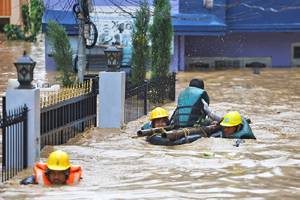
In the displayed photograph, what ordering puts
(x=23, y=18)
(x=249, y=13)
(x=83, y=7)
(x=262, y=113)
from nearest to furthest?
1. (x=262, y=113)
2. (x=83, y=7)
3. (x=249, y=13)
4. (x=23, y=18)

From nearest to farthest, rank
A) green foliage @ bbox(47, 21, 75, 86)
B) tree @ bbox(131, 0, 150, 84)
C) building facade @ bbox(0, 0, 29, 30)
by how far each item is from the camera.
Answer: tree @ bbox(131, 0, 150, 84)
green foliage @ bbox(47, 21, 75, 86)
building facade @ bbox(0, 0, 29, 30)

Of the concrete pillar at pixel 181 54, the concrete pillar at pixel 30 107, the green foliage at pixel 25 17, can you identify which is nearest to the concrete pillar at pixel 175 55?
the concrete pillar at pixel 181 54

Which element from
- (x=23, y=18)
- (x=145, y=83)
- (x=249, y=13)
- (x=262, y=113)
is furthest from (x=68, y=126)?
(x=23, y=18)

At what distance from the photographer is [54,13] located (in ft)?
101

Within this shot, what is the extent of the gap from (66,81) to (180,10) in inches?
408

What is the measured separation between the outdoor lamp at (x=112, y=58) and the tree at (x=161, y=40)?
5.39 meters

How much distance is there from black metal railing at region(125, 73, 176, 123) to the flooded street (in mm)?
329

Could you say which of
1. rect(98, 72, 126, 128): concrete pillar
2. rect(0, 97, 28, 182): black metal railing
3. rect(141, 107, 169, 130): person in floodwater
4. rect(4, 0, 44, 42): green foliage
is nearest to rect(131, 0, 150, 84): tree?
rect(98, 72, 126, 128): concrete pillar

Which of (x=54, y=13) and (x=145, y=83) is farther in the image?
(x=54, y=13)

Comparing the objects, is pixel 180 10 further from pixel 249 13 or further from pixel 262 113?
pixel 262 113

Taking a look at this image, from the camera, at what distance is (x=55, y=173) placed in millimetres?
9281

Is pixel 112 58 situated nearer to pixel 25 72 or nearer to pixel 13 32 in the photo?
pixel 25 72

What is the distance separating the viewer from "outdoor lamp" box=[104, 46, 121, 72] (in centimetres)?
1531

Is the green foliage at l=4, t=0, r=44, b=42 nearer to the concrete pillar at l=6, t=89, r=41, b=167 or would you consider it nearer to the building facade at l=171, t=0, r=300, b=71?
the building facade at l=171, t=0, r=300, b=71
